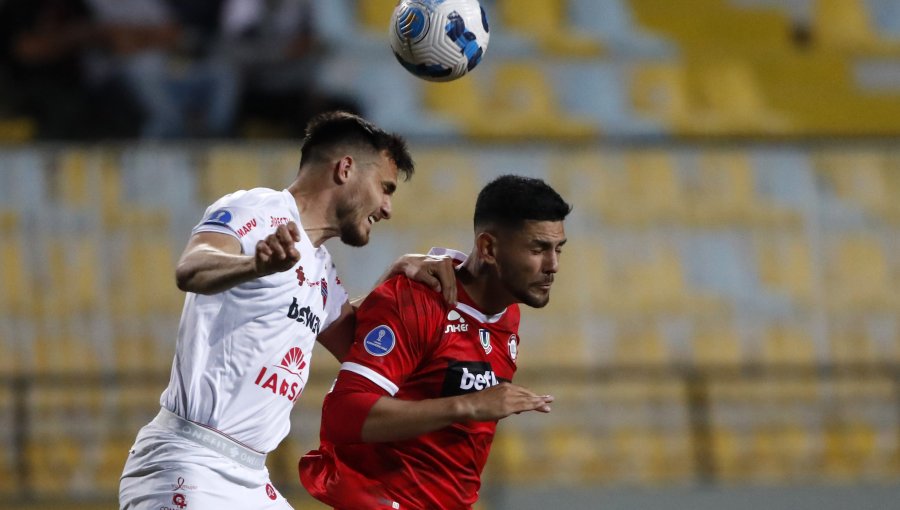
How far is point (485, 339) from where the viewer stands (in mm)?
4844

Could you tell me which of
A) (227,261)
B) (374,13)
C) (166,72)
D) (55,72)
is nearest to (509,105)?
(374,13)

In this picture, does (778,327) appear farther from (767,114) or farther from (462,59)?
(462,59)

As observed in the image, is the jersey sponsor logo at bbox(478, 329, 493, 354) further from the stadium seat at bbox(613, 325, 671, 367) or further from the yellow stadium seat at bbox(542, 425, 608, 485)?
→ the stadium seat at bbox(613, 325, 671, 367)

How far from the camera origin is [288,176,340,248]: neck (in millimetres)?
4727

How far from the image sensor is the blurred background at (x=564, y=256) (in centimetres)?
934

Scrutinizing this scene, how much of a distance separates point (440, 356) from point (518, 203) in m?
0.59

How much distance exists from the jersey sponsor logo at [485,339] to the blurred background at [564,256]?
4.21m

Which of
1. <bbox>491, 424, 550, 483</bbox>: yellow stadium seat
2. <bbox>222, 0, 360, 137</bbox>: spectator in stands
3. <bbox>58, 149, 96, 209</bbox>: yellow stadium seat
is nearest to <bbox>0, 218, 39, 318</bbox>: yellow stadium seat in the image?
<bbox>58, 149, 96, 209</bbox>: yellow stadium seat

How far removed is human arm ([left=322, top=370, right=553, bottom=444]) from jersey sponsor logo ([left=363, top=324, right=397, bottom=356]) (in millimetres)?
106

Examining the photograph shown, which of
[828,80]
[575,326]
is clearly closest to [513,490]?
[575,326]

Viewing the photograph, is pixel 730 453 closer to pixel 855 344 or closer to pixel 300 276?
pixel 855 344

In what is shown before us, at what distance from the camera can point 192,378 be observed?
437cm

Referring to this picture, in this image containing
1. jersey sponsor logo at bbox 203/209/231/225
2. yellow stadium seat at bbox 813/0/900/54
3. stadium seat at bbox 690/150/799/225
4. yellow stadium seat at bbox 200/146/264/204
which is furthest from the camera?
yellow stadium seat at bbox 813/0/900/54

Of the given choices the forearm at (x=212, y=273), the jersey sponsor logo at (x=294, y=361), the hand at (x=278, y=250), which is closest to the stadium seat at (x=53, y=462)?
the jersey sponsor logo at (x=294, y=361)
